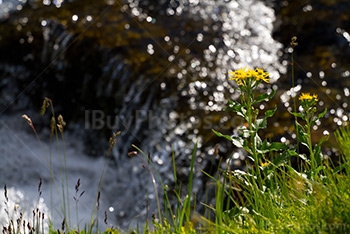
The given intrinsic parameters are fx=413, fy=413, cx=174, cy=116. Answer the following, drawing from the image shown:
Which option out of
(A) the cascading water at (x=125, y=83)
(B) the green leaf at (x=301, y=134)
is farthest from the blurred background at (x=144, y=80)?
(B) the green leaf at (x=301, y=134)

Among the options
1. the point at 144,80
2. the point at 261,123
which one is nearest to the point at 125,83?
the point at 144,80

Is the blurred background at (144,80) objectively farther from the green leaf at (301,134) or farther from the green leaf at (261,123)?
the green leaf at (261,123)

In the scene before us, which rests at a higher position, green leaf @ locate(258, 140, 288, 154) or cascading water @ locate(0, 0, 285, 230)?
green leaf @ locate(258, 140, 288, 154)

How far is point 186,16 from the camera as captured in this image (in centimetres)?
666

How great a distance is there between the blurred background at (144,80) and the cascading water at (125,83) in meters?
0.02

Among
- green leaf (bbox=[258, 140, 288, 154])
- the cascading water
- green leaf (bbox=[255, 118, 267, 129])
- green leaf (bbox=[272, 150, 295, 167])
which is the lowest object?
the cascading water

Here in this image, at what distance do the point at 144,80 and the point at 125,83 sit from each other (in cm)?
25

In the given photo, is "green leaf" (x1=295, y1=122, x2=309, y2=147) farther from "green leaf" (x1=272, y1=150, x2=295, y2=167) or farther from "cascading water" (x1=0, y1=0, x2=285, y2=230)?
"cascading water" (x1=0, y1=0, x2=285, y2=230)

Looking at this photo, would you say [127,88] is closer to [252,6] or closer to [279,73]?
[279,73]

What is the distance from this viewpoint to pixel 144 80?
5230 mm

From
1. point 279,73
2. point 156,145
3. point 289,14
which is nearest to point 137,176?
point 156,145

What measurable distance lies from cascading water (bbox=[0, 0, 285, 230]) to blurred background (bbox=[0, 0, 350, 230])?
0.05 feet

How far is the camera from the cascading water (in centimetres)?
457

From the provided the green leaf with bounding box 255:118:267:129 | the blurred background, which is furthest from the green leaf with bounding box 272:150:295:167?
the blurred background
